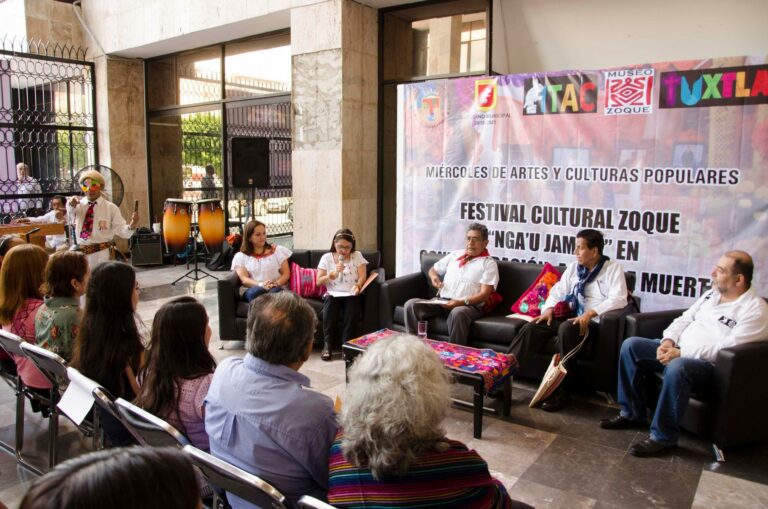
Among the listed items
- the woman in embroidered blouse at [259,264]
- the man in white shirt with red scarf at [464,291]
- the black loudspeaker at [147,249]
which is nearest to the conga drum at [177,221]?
the black loudspeaker at [147,249]

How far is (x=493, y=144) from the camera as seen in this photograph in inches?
211

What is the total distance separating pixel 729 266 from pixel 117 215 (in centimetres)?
528

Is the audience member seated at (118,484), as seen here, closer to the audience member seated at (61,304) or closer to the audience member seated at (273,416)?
the audience member seated at (273,416)

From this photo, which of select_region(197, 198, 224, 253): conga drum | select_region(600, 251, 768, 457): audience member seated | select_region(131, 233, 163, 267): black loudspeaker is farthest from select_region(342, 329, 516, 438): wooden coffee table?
select_region(131, 233, 163, 267): black loudspeaker

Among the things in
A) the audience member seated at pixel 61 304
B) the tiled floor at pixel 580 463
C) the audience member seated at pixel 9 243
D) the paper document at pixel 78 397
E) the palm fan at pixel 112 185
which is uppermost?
the palm fan at pixel 112 185

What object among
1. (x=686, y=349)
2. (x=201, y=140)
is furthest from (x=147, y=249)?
(x=686, y=349)

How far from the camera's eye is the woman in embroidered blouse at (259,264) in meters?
5.38

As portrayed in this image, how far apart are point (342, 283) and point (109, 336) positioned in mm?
2701

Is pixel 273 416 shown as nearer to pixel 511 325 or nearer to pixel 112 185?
pixel 511 325

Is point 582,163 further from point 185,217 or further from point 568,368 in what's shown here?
point 185,217

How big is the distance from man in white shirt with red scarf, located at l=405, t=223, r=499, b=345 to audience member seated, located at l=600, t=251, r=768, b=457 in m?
1.20

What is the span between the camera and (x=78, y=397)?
2395 mm

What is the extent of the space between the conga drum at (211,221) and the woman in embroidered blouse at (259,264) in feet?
11.1

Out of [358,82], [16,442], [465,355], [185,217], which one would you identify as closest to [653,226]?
[465,355]
